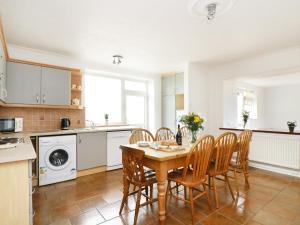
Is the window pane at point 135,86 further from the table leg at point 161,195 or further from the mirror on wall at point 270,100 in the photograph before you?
the table leg at point 161,195

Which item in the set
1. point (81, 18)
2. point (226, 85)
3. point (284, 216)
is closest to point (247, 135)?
point (284, 216)

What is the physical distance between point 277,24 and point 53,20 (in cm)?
291

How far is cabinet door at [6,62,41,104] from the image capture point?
9.23ft

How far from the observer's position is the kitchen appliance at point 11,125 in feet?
8.87

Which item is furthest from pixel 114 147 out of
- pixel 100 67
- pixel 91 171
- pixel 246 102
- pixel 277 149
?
pixel 246 102

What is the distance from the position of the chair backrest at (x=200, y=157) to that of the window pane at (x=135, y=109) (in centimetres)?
319

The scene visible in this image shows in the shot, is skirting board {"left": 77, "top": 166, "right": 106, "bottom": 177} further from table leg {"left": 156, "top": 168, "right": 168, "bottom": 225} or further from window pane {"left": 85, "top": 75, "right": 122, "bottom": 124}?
table leg {"left": 156, "top": 168, "right": 168, "bottom": 225}

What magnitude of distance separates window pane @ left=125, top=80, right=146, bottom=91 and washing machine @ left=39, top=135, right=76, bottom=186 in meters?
2.26

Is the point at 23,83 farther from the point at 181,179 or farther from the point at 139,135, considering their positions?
the point at 181,179

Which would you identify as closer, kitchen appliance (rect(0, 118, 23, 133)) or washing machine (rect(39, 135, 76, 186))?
kitchen appliance (rect(0, 118, 23, 133))

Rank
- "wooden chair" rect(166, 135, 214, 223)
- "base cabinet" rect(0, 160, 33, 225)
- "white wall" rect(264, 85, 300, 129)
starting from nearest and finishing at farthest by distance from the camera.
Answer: "base cabinet" rect(0, 160, 33, 225)
"wooden chair" rect(166, 135, 214, 223)
"white wall" rect(264, 85, 300, 129)

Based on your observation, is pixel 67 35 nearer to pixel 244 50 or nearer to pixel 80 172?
pixel 80 172

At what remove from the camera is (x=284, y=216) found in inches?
77.5

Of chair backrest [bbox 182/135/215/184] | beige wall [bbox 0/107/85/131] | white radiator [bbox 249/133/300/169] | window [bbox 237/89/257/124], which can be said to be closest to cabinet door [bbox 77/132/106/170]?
beige wall [bbox 0/107/85/131]
